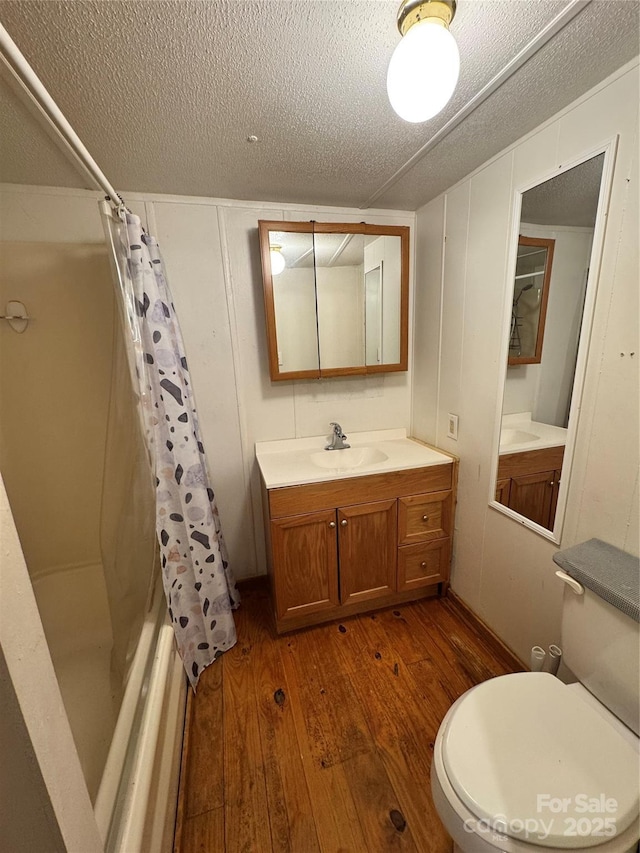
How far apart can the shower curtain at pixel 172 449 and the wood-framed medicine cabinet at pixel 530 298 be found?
1.35 m

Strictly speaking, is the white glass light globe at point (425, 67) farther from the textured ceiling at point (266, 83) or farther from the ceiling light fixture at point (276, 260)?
the ceiling light fixture at point (276, 260)

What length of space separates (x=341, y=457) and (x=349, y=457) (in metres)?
0.05

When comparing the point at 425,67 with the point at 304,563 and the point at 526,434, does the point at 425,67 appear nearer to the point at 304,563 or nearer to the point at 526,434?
the point at 526,434

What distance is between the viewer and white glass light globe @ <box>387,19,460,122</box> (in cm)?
66

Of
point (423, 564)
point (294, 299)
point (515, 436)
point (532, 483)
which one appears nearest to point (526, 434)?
point (515, 436)

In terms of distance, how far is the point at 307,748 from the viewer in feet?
3.92

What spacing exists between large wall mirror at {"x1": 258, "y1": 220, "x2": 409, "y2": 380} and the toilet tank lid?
3.94 ft

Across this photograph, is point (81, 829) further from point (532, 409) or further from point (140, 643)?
point (532, 409)

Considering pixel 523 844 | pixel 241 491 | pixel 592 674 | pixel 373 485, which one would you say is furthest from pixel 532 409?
pixel 241 491

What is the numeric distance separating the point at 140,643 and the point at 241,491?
2.80ft

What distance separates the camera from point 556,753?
2.61ft

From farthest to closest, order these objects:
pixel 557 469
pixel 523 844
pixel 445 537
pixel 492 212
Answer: pixel 445 537, pixel 492 212, pixel 557 469, pixel 523 844

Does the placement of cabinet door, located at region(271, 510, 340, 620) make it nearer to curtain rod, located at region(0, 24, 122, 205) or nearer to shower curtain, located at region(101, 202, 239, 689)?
shower curtain, located at region(101, 202, 239, 689)

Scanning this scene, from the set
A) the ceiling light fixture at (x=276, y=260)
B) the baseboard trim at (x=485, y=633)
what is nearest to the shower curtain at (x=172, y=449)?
the ceiling light fixture at (x=276, y=260)
